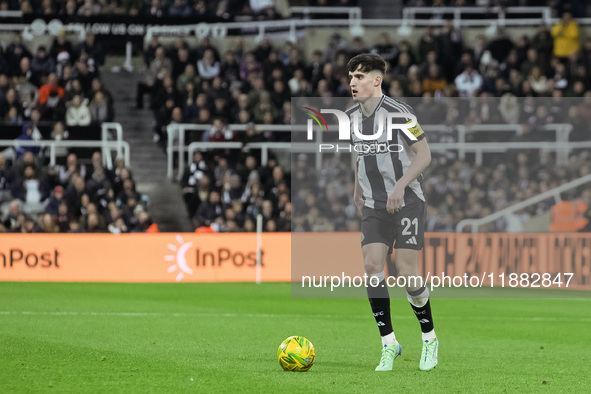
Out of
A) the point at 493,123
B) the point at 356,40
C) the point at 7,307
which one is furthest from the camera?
the point at 356,40

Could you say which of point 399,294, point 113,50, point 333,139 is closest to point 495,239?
point 399,294

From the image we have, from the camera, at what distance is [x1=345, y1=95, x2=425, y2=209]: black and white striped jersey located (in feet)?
28.0

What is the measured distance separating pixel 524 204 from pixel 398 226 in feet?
38.0

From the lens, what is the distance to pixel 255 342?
34.8ft

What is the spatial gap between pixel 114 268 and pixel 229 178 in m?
3.49

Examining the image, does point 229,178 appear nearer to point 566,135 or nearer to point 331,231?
point 331,231

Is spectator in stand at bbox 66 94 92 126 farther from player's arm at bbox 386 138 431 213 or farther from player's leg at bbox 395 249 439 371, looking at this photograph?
player's arm at bbox 386 138 431 213

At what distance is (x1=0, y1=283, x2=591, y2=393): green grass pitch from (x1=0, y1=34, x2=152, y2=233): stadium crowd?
3.39 m

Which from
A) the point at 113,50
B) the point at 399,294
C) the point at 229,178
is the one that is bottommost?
the point at 399,294

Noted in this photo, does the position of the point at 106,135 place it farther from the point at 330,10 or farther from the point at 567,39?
the point at 567,39

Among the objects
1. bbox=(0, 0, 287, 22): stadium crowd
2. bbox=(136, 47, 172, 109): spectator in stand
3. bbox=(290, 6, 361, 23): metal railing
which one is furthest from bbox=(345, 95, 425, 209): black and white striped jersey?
bbox=(0, 0, 287, 22): stadium crowd

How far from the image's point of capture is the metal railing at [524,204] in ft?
63.7

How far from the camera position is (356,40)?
79.3ft

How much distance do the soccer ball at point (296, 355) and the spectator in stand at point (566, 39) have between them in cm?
1747
